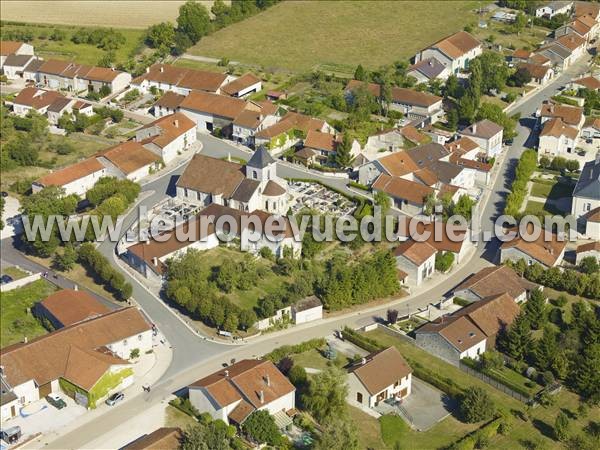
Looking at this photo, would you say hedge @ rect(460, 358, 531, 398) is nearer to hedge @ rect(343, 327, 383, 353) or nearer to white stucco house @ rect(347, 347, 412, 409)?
white stucco house @ rect(347, 347, 412, 409)

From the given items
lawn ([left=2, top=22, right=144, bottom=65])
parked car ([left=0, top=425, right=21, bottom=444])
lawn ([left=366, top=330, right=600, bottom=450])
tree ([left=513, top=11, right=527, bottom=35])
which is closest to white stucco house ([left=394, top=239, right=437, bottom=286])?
lawn ([left=366, top=330, right=600, bottom=450])

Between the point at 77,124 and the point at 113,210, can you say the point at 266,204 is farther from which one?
the point at 77,124

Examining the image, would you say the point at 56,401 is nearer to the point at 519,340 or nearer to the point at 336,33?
the point at 519,340

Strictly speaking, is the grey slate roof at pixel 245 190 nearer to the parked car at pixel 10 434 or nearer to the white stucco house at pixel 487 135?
the white stucco house at pixel 487 135

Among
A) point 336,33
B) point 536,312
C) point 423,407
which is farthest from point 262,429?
point 336,33

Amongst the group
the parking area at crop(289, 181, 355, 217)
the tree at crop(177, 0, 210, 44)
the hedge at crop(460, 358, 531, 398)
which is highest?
the tree at crop(177, 0, 210, 44)
